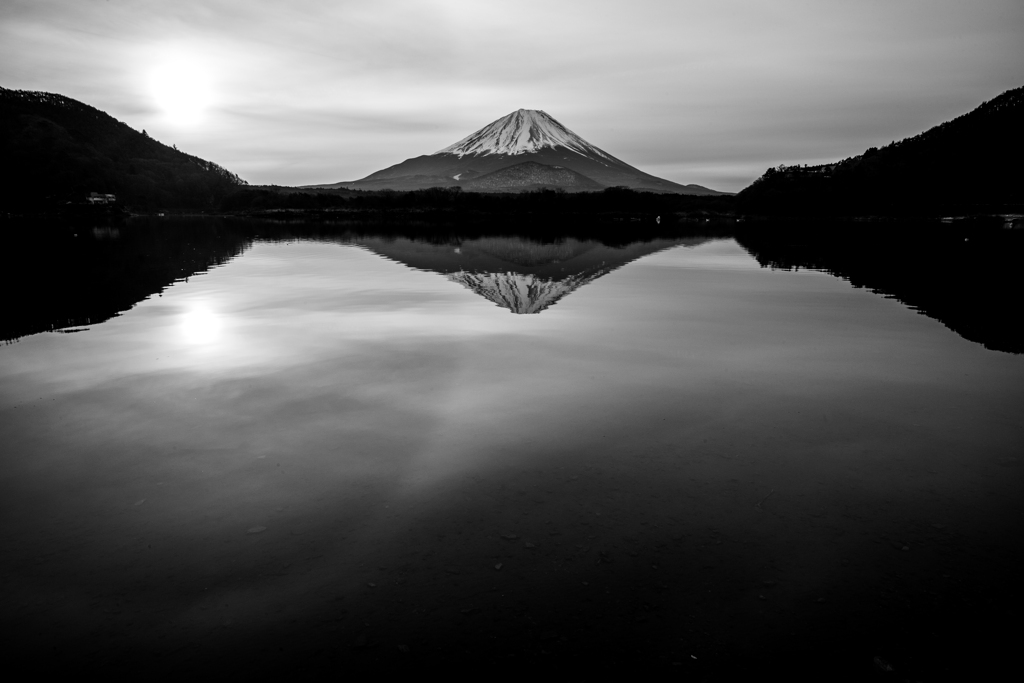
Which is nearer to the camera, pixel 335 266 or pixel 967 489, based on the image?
pixel 967 489

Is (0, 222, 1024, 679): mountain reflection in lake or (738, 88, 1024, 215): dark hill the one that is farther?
(738, 88, 1024, 215): dark hill

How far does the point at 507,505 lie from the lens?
8375 millimetres

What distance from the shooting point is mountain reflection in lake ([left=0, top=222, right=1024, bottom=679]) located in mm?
5953

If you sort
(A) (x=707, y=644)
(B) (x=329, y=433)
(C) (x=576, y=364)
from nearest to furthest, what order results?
(A) (x=707, y=644) < (B) (x=329, y=433) < (C) (x=576, y=364)

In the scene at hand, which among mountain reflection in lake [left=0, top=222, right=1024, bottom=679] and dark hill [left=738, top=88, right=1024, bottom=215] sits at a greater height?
dark hill [left=738, top=88, right=1024, bottom=215]

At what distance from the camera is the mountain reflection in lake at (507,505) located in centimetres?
595

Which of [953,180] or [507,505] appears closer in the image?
[507,505]

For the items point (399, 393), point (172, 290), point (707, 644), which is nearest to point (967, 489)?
point (707, 644)

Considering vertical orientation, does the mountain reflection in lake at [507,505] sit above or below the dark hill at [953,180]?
below

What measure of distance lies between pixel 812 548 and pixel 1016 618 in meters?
2.02

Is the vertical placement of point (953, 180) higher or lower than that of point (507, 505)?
higher

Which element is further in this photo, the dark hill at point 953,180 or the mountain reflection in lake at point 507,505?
the dark hill at point 953,180

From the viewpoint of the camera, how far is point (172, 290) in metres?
28.7

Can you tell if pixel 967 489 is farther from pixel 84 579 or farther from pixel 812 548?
pixel 84 579
